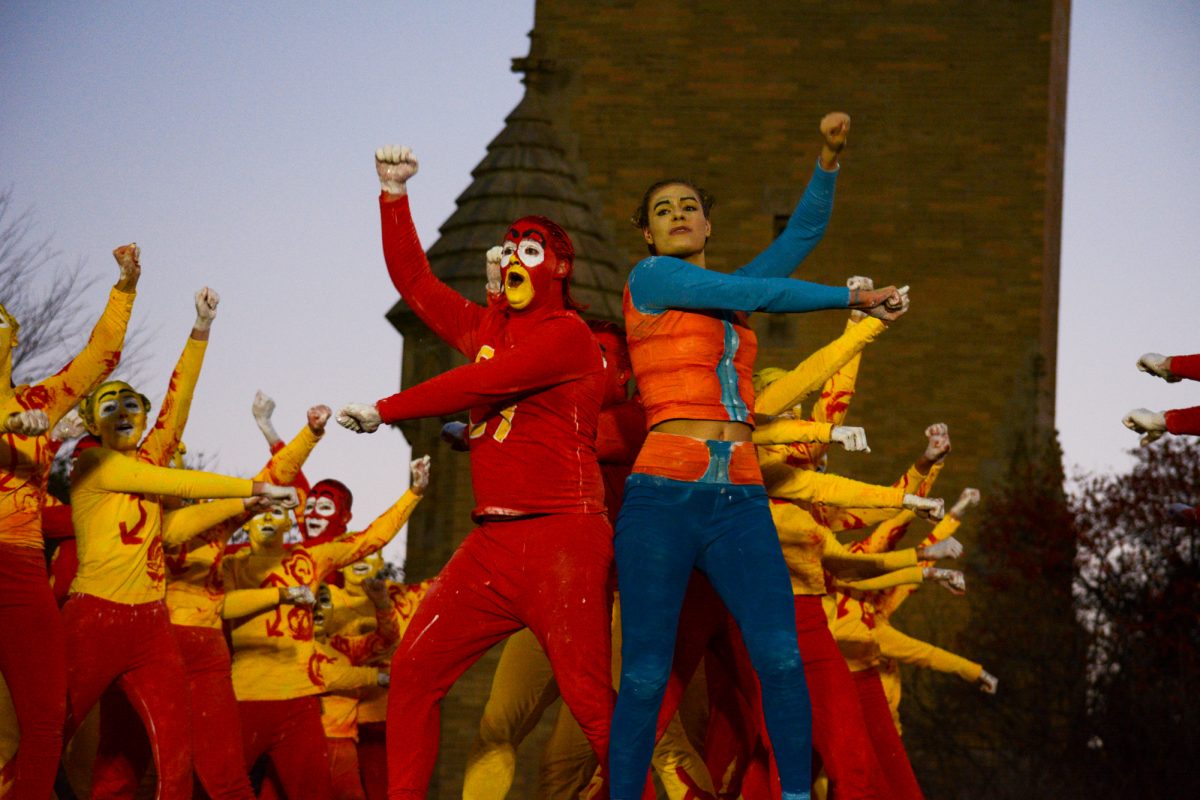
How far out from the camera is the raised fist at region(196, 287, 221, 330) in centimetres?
918

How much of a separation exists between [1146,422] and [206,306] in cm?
A: 414

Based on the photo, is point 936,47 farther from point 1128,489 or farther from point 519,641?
point 519,641

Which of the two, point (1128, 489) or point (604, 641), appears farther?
point (1128, 489)

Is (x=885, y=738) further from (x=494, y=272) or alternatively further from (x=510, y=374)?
(x=510, y=374)

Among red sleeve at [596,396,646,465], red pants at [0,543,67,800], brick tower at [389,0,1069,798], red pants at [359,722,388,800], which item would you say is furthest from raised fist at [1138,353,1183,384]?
brick tower at [389,0,1069,798]

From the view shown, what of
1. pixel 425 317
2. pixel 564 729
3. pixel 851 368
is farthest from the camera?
pixel 851 368

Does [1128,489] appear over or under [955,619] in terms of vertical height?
over

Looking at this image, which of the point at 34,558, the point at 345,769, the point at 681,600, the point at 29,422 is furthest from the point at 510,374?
the point at 345,769

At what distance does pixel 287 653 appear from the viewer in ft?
34.2

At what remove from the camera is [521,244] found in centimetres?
750

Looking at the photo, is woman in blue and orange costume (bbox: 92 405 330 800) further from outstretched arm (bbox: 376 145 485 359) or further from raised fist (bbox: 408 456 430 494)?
outstretched arm (bbox: 376 145 485 359)

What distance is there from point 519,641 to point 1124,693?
11856mm

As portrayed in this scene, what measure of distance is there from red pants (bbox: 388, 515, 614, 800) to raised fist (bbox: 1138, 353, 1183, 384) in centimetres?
236

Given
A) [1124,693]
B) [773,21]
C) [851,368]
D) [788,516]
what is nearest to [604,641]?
[788,516]
